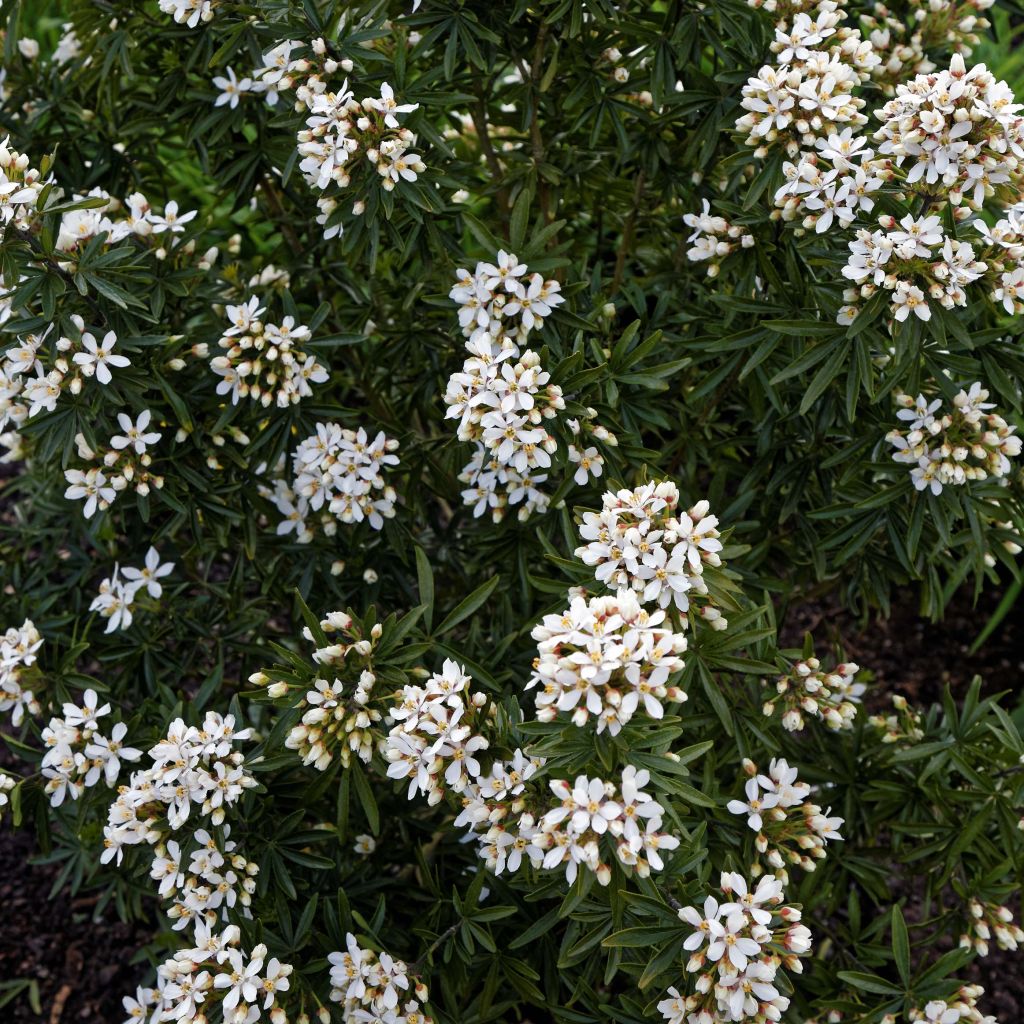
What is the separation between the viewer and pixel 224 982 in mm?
2715

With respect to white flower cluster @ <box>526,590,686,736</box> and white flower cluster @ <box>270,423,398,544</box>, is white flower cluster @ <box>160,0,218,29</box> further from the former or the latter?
white flower cluster @ <box>526,590,686,736</box>

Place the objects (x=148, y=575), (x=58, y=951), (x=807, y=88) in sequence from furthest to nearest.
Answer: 1. (x=58, y=951)
2. (x=148, y=575)
3. (x=807, y=88)

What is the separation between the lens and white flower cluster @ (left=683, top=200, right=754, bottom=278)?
3225 mm

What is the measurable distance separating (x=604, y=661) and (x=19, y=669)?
1.86 meters

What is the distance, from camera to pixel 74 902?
4945 millimetres

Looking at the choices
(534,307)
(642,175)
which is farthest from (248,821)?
(642,175)

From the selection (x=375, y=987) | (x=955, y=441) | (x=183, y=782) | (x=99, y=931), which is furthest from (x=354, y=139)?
(x=99, y=931)

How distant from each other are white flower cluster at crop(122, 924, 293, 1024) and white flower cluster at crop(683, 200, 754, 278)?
2.14 meters

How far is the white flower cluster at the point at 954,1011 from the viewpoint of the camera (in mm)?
2908

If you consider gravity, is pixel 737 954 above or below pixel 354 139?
below

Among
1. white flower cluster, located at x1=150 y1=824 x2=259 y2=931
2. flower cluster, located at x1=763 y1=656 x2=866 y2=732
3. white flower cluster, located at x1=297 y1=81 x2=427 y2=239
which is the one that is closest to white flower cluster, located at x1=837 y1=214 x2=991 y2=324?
flower cluster, located at x1=763 y1=656 x2=866 y2=732

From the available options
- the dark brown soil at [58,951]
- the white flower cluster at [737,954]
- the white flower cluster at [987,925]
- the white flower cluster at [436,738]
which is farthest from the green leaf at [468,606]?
the dark brown soil at [58,951]

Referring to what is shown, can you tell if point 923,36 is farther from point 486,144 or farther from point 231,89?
point 231,89

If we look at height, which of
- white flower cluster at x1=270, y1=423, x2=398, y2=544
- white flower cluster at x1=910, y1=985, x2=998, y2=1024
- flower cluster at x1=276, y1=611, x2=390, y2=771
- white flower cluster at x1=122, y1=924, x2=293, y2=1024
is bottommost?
white flower cluster at x1=910, y1=985, x2=998, y2=1024
